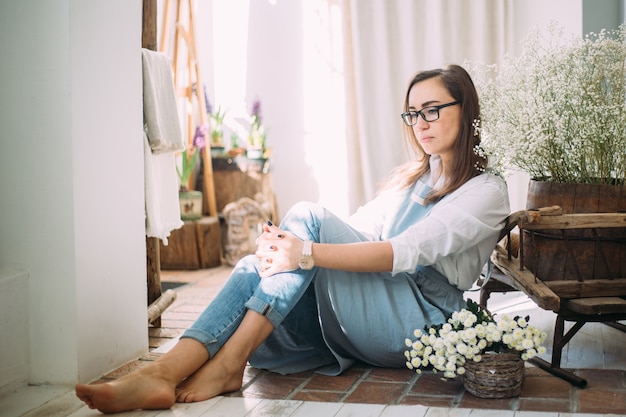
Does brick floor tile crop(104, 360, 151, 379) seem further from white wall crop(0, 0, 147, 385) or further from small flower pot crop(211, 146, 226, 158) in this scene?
small flower pot crop(211, 146, 226, 158)

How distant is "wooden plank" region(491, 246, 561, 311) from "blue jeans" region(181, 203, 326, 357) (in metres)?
0.67

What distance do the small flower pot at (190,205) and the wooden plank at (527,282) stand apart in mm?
2478

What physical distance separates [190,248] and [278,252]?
258cm

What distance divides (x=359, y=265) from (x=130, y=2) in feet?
4.16

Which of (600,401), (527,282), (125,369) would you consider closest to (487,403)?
(600,401)

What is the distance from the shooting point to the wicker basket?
2250 mm

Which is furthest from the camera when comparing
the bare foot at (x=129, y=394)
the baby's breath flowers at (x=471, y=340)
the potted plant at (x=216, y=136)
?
the potted plant at (x=216, y=136)

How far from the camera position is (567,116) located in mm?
2469

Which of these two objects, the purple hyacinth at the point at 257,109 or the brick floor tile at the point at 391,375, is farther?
the purple hyacinth at the point at 257,109

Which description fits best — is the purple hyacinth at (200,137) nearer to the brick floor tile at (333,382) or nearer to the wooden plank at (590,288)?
the brick floor tile at (333,382)

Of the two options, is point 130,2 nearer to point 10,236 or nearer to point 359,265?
point 10,236

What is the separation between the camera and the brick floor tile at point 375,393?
7.53 feet

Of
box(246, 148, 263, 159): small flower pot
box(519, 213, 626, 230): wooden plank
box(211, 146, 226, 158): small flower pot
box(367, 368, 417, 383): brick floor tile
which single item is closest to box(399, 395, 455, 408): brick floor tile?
box(367, 368, 417, 383): brick floor tile

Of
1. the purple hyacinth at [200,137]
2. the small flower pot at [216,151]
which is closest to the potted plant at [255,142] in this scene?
the small flower pot at [216,151]
